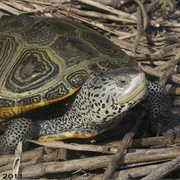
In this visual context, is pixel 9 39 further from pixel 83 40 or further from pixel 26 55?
pixel 83 40

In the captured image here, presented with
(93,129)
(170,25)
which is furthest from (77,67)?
(170,25)

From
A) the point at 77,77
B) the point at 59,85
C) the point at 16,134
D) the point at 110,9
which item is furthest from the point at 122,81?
the point at 110,9

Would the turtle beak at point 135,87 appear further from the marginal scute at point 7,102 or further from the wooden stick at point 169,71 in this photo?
the wooden stick at point 169,71

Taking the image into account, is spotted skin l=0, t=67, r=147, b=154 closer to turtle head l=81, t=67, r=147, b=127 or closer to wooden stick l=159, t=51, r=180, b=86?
turtle head l=81, t=67, r=147, b=127

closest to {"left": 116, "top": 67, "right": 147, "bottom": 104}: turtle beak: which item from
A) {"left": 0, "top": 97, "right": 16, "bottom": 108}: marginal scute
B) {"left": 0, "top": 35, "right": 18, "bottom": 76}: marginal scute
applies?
{"left": 0, "top": 97, "right": 16, "bottom": 108}: marginal scute

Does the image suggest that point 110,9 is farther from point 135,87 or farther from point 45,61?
point 135,87

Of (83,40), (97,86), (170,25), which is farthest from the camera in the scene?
(170,25)
